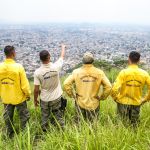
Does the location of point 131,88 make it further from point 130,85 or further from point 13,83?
point 13,83

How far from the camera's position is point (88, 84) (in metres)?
6.02

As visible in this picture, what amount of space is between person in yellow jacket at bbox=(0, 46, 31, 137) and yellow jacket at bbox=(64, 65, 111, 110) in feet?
2.48

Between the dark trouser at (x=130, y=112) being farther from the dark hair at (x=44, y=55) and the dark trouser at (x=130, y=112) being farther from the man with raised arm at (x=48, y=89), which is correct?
the dark hair at (x=44, y=55)

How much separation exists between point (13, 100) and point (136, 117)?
204 centimetres

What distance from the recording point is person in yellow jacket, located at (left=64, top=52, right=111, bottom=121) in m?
5.98

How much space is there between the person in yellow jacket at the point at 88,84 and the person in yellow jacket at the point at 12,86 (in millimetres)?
741

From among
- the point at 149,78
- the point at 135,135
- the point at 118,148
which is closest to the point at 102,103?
the point at 149,78

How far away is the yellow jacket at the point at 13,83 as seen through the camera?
20.3 feet

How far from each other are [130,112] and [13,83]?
1.96m

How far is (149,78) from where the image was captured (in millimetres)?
5961

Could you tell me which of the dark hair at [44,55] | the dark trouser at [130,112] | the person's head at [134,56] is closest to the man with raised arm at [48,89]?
the dark hair at [44,55]

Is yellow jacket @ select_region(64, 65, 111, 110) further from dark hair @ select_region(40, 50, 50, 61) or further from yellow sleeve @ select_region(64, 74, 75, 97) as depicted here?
dark hair @ select_region(40, 50, 50, 61)

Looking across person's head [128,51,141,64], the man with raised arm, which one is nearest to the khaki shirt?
the man with raised arm

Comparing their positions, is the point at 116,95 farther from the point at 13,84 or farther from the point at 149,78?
the point at 13,84
